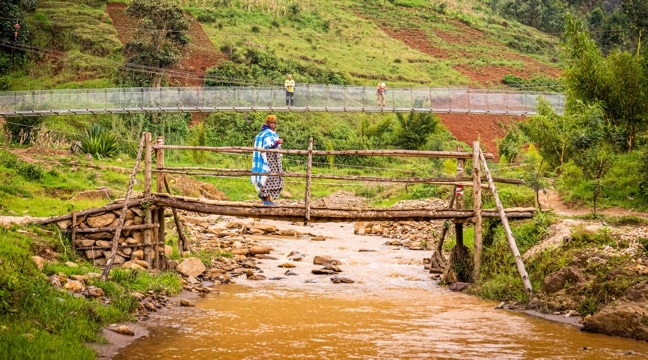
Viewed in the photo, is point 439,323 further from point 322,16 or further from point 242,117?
point 322,16

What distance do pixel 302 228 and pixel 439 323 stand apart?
1182 centimetres

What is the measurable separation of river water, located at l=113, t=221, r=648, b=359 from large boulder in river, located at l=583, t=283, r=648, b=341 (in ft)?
0.47

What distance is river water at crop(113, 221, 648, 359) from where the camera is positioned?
10.2 meters

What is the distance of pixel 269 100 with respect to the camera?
32.6 metres

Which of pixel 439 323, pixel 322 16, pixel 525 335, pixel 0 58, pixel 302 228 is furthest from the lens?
pixel 322 16

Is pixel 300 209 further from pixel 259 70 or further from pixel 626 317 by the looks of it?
pixel 259 70

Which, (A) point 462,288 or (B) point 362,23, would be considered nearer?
(A) point 462,288

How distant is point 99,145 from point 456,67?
34.6 metres

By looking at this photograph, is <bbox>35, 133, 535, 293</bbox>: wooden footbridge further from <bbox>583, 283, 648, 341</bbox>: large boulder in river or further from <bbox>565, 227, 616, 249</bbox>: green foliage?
<bbox>583, 283, 648, 341</bbox>: large boulder in river

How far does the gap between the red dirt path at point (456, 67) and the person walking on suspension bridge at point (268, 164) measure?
1075 inches

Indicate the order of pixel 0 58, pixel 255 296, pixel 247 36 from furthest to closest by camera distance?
pixel 247 36 → pixel 0 58 → pixel 255 296

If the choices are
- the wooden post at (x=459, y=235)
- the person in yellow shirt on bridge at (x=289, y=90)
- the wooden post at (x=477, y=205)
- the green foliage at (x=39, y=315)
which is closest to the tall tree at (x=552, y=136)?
the wooden post at (x=459, y=235)

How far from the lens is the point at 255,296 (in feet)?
44.8

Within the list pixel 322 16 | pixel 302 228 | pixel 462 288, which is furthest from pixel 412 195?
pixel 322 16
